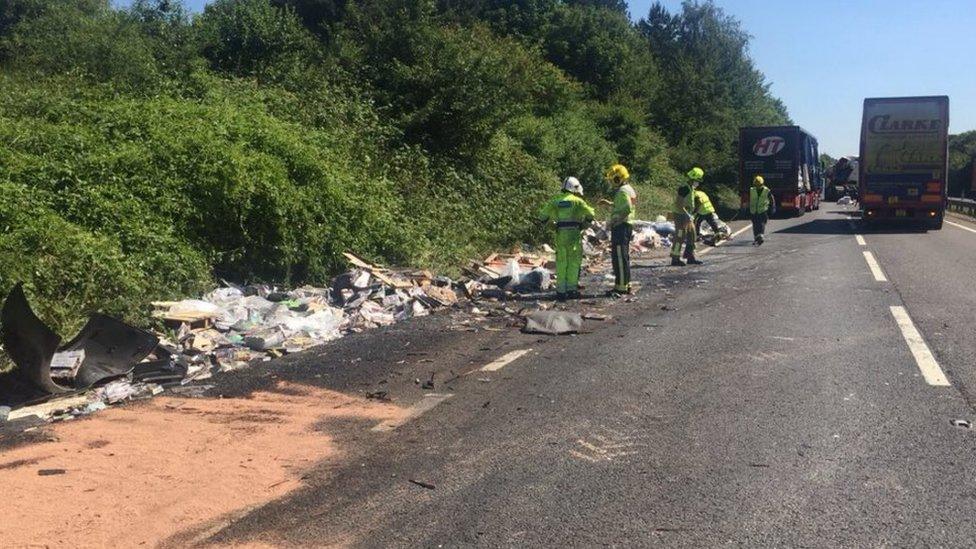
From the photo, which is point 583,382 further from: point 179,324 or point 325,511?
point 179,324

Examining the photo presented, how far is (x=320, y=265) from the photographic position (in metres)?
12.1

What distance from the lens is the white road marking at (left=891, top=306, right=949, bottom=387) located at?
6.98m

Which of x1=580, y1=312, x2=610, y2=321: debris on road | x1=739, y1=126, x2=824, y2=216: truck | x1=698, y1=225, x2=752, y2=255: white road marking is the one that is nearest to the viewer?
x1=580, y1=312, x2=610, y2=321: debris on road

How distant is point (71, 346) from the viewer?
23.8ft

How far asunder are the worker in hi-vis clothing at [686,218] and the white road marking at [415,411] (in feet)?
34.7

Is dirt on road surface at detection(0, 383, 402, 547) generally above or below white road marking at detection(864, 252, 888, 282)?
below

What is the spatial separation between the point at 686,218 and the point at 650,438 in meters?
11.4

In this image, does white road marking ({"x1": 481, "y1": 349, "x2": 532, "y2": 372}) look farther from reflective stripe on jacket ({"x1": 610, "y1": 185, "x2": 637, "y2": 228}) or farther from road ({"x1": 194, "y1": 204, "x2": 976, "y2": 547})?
reflective stripe on jacket ({"x1": 610, "y1": 185, "x2": 637, "y2": 228})

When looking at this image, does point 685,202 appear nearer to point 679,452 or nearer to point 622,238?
point 622,238

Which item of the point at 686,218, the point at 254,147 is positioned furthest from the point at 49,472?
the point at 686,218

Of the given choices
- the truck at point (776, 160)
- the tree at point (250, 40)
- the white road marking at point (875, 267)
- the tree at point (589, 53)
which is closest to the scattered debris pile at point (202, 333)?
the white road marking at point (875, 267)

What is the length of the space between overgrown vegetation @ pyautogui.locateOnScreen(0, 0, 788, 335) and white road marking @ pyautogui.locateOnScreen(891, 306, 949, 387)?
6.97m

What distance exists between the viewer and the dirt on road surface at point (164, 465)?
4.29 m

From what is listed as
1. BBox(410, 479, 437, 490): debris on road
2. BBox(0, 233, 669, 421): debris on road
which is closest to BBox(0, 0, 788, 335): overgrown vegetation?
BBox(0, 233, 669, 421): debris on road
